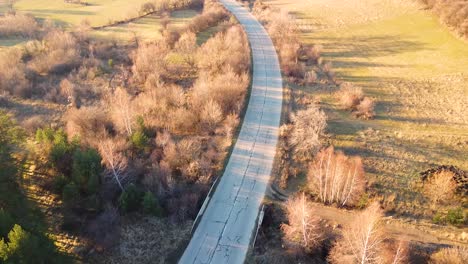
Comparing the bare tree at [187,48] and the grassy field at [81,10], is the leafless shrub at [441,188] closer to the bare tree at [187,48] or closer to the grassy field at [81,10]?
the bare tree at [187,48]

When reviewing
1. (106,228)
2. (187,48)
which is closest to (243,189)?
(106,228)

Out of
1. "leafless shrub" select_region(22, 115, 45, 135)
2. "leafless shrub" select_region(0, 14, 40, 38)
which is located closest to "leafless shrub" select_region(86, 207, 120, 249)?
"leafless shrub" select_region(22, 115, 45, 135)

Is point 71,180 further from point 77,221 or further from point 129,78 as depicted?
point 129,78

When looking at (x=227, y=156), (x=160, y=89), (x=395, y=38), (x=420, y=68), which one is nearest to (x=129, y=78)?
(x=160, y=89)

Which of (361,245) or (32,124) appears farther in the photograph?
(32,124)

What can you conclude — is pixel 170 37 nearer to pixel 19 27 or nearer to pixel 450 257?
pixel 19 27

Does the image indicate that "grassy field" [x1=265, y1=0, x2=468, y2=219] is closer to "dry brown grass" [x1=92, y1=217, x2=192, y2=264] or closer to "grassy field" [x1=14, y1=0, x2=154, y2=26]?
"dry brown grass" [x1=92, y1=217, x2=192, y2=264]

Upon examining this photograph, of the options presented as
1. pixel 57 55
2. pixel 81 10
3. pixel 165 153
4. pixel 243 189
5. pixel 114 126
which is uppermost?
pixel 81 10
